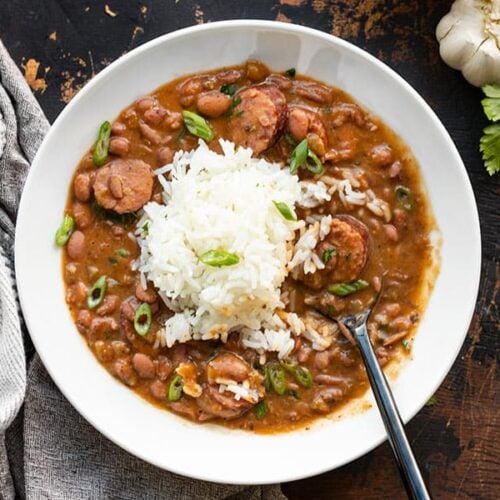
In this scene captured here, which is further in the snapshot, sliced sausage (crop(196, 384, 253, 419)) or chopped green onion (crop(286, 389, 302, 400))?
chopped green onion (crop(286, 389, 302, 400))

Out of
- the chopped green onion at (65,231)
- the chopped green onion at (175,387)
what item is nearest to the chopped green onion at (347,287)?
the chopped green onion at (175,387)

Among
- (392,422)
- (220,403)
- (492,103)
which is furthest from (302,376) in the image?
(492,103)

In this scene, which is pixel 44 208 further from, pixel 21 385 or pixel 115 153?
pixel 21 385

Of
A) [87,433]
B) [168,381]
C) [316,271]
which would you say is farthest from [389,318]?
[87,433]

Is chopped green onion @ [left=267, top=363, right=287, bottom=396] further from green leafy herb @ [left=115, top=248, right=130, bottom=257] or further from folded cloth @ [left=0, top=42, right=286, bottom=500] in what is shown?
green leafy herb @ [left=115, top=248, right=130, bottom=257]

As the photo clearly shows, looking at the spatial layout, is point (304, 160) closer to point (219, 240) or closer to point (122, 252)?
point (219, 240)

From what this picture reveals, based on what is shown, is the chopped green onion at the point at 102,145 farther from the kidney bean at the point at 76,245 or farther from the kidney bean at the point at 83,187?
the kidney bean at the point at 76,245

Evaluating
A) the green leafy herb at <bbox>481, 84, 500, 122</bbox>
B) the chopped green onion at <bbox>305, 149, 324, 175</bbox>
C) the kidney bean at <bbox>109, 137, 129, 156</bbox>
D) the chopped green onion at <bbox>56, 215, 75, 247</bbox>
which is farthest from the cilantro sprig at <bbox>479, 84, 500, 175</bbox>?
the chopped green onion at <bbox>56, 215, 75, 247</bbox>
